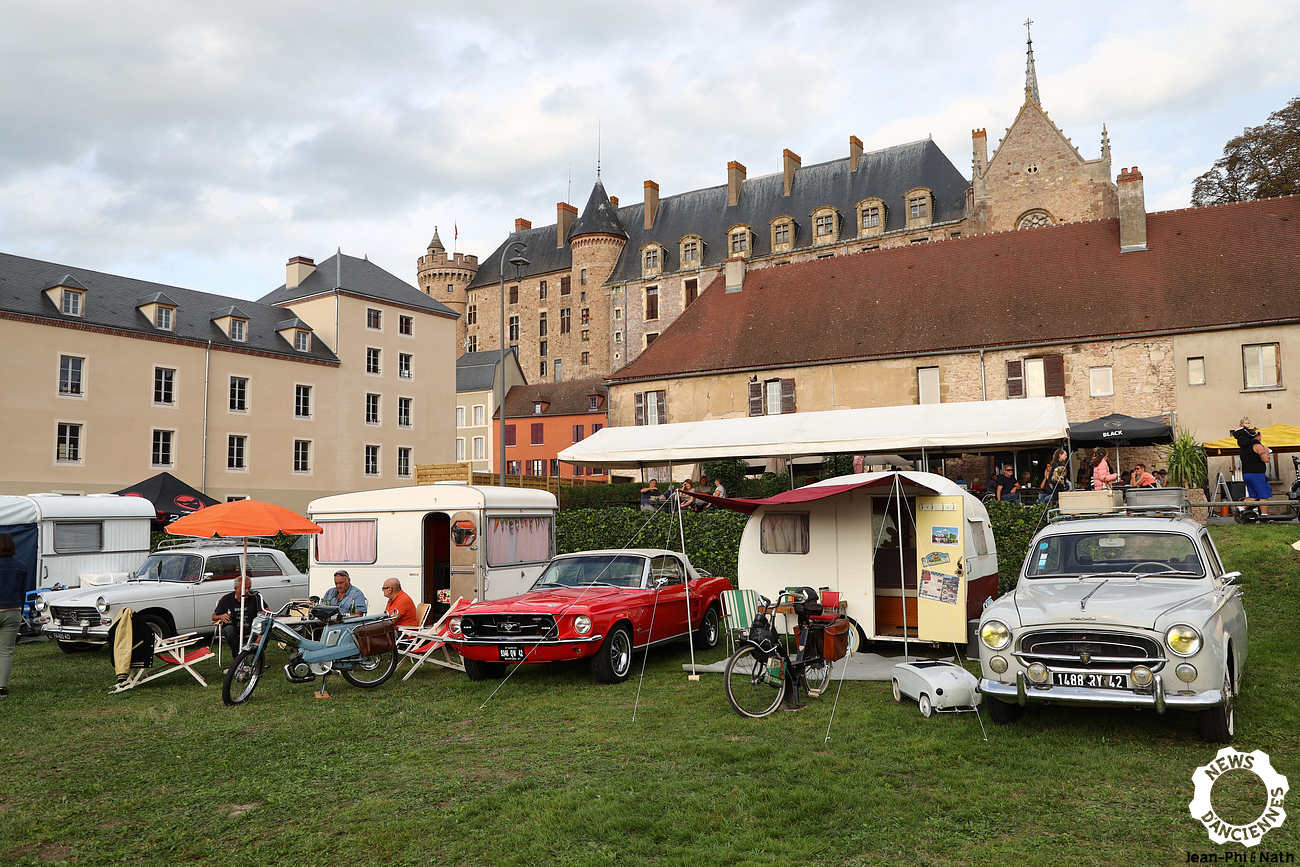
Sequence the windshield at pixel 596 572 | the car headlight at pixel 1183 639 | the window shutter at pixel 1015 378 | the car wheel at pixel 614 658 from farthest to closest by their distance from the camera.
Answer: the window shutter at pixel 1015 378 → the windshield at pixel 596 572 → the car wheel at pixel 614 658 → the car headlight at pixel 1183 639

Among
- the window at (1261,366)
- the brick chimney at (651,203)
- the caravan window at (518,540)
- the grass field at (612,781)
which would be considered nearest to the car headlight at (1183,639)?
the grass field at (612,781)

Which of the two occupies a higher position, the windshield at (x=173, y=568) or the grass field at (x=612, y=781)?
the windshield at (x=173, y=568)

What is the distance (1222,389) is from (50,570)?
3110cm

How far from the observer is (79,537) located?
16828mm

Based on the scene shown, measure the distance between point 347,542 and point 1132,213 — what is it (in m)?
28.5

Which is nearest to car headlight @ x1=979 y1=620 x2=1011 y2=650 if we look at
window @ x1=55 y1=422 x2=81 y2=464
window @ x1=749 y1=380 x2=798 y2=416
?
window @ x1=749 y1=380 x2=798 y2=416

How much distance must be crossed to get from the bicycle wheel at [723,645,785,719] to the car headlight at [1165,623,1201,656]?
349 cm

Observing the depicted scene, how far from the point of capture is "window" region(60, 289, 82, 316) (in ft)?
115

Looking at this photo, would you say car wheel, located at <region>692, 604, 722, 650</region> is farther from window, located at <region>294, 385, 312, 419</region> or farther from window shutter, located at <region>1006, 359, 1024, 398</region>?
window, located at <region>294, 385, 312, 419</region>

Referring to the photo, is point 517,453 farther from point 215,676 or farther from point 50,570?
point 215,676

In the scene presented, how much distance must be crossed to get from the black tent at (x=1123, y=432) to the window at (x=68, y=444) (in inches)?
1410

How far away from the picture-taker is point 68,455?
3478 cm

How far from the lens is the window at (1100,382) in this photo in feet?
94.1

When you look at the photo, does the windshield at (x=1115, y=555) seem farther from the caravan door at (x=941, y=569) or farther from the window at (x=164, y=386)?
the window at (x=164, y=386)
